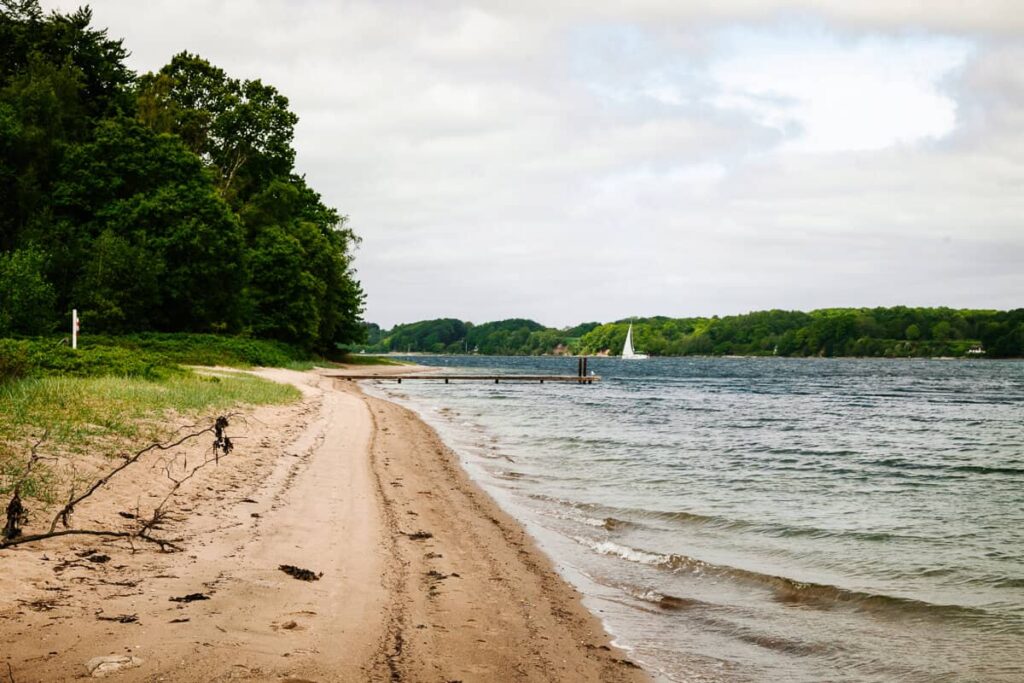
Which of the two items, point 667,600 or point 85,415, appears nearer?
point 667,600

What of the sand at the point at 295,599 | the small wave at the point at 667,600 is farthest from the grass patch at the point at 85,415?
the small wave at the point at 667,600

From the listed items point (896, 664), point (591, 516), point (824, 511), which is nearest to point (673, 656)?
point (896, 664)

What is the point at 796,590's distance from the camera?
30.0 ft

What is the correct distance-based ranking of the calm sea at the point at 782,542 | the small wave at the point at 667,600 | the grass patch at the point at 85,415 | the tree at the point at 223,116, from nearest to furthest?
the calm sea at the point at 782,542, the small wave at the point at 667,600, the grass patch at the point at 85,415, the tree at the point at 223,116

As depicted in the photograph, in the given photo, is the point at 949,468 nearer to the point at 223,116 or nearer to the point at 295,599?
the point at 295,599

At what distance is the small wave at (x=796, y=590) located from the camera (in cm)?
859

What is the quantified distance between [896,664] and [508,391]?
48883mm

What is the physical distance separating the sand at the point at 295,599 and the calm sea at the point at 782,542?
903 mm

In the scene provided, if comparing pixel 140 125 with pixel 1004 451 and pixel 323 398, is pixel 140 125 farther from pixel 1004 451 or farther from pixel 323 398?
pixel 1004 451

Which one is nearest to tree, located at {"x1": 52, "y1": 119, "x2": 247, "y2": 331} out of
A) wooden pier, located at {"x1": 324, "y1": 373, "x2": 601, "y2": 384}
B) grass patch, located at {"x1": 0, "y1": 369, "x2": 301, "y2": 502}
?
wooden pier, located at {"x1": 324, "y1": 373, "x2": 601, "y2": 384}

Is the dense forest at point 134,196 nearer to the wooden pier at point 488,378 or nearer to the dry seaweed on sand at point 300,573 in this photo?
the wooden pier at point 488,378

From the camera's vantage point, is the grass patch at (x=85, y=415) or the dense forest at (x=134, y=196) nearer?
the grass patch at (x=85, y=415)

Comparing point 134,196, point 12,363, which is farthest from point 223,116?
point 12,363

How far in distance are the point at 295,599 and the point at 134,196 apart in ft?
147
